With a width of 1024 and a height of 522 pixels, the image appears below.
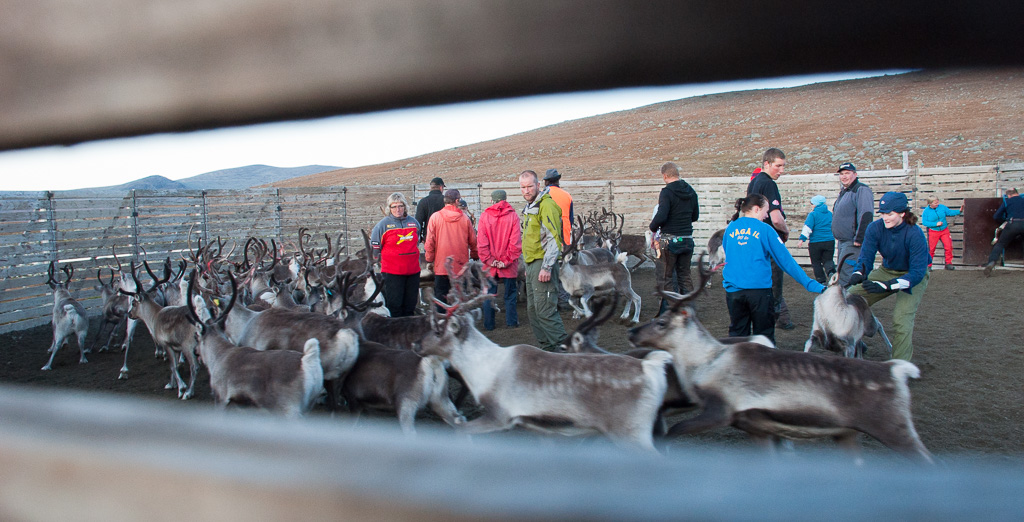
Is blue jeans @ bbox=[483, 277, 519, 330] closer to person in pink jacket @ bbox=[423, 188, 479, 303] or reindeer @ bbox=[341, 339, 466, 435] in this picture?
person in pink jacket @ bbox=[423, 188, 479, 303]

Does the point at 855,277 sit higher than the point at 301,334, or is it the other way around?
the point at 855,277

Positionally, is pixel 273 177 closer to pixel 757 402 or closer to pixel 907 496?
pixel 907 496

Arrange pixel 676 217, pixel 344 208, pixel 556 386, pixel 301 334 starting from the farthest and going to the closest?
pixel 344 208 → pixel 676 217 → pixel 301 334 → pixel 556 386

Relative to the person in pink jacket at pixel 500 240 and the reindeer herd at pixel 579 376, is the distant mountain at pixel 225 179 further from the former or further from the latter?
the person in pink jacket at pixel 500 240

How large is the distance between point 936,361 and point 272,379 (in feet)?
25.2

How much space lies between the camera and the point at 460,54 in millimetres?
882

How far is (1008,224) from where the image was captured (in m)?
15.3

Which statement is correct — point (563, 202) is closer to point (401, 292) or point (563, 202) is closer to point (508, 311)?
point (508, 311)

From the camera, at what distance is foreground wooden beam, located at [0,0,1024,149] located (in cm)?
79

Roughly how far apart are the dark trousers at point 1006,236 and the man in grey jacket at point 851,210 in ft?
27.1

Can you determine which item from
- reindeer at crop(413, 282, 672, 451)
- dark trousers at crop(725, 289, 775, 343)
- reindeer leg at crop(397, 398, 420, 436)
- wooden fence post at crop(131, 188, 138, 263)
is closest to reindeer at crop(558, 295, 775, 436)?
reindeer at crop(413, 282, 672, 451)

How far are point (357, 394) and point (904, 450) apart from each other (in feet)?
13.9

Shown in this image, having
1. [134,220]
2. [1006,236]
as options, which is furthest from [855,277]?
[134,220]

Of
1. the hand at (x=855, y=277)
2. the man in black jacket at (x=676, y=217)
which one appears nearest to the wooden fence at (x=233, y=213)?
the man in black jacket at (x=676, y=217)
